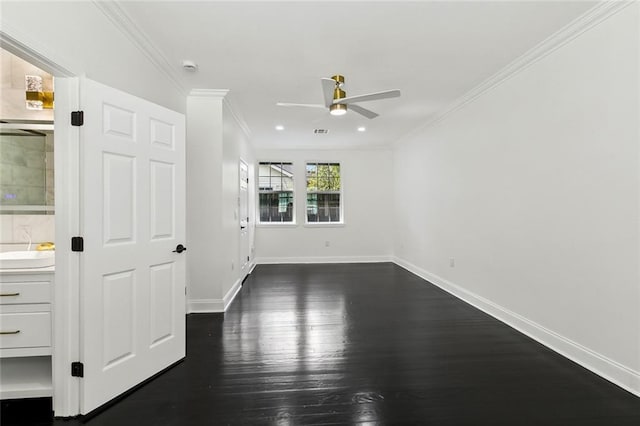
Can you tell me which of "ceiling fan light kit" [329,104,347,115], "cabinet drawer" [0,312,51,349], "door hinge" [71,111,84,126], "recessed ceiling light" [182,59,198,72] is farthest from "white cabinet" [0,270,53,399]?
"ceiling fan light kit" [329,104,347,115]

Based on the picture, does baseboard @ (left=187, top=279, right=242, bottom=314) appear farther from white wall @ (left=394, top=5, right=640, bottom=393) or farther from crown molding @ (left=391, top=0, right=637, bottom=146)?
crown molding @ (left=391, top=0, right=637, bottom=146)

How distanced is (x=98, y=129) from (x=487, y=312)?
4232mm

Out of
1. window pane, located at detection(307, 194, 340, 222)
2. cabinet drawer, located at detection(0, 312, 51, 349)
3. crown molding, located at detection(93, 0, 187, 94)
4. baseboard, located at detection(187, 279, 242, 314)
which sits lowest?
baseboard, located at detection(187, 279, 242, 314)

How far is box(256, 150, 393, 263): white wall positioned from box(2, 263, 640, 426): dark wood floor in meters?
3.39

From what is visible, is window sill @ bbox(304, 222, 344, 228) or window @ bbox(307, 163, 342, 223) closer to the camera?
window sill @ bbox(304, 222, 344, 228)

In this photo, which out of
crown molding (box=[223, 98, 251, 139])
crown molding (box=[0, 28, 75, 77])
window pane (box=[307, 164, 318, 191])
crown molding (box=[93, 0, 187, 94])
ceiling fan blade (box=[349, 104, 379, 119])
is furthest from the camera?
window pane (box=[307, 164, 318, 191])

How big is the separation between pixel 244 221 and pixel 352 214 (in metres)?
2.81

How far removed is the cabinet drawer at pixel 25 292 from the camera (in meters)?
1.83

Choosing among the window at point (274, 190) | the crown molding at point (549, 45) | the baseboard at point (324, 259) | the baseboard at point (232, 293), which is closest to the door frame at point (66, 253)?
the baseboard at point (232, 293)

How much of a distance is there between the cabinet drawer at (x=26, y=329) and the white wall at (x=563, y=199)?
12.8 ft

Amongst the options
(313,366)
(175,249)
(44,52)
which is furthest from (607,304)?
(44,52)

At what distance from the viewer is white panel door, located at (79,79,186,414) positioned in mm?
1883

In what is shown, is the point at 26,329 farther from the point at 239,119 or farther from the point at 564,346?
the point at 564,346

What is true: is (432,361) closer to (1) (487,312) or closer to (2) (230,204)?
(1) (487,312)
